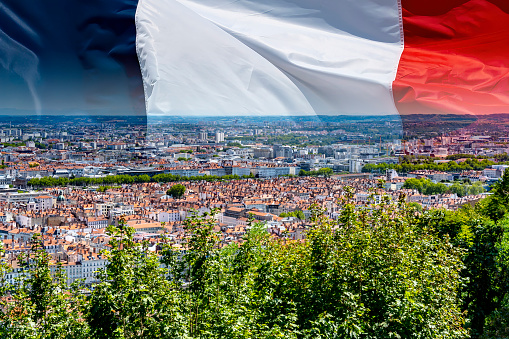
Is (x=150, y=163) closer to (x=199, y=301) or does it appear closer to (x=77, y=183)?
(x=77, y=183)

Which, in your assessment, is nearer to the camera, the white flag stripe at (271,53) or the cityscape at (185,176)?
the white flag stripe at (271,53)

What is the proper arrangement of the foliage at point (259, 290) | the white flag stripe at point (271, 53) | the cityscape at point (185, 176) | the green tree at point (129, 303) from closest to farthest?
the green tree at point (129, 303) < the foliage at point (259, 290) < the white flag stripe at point (271, 53) < the cityscape at point (185, 176)

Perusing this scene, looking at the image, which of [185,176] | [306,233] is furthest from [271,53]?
[185,176]

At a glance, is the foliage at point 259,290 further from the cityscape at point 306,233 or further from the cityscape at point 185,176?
the cityscape at point 185,176

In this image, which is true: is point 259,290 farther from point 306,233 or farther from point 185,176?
point 185,176

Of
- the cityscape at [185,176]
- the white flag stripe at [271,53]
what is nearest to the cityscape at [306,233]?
the white flag stripe at [271,53]

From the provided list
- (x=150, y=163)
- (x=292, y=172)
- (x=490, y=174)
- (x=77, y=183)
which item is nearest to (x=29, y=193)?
(x=77, y=183)

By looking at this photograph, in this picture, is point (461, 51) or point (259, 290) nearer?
point (259, 290)

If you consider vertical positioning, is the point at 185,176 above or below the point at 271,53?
below

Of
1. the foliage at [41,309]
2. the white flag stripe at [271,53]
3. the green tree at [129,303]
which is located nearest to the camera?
the green tree at [129,303]

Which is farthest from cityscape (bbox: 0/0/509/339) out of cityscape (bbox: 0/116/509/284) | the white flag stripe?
cityscape (bbox: 0/116/509/284)
